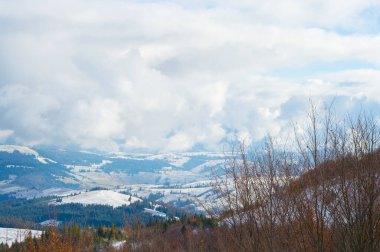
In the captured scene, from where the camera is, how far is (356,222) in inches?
479

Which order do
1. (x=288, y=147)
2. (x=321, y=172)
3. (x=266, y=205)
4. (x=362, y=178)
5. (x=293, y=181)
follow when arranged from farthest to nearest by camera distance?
1. (x=288, y=147)
2. (x=266, y=205)
3. (x=293, y=181)
4. (x=321, y=172)
5. (x=362, y=178)

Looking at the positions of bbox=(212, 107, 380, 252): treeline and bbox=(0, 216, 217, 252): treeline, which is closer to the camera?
bbox=(212, 107, 380, 252): treeline

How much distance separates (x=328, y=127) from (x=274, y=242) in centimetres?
457

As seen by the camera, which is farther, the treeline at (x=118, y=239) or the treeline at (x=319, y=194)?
the treeline at (x=118, y=239)

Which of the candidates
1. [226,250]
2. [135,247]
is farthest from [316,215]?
[135,247]

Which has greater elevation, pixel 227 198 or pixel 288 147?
pixel 288 147

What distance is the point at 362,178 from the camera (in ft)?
39.1

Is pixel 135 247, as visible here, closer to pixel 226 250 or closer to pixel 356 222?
pixel 226 250

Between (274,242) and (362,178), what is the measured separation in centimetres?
458

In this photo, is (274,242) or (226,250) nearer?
(274,242)

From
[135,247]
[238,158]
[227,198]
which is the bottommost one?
[135,247]

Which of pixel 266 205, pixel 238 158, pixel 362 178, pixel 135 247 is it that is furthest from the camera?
pixel 135 247

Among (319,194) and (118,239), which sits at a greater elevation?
(319,194)

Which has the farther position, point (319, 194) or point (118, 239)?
point (118, 239)
